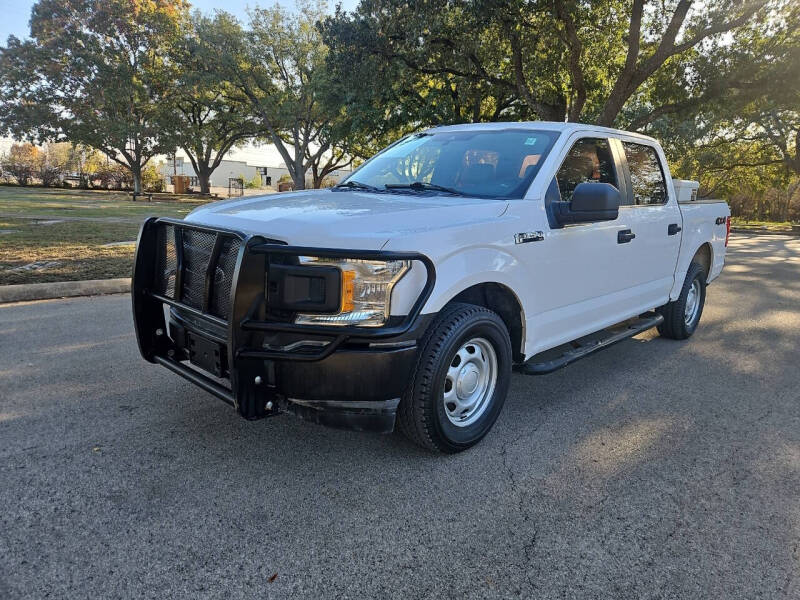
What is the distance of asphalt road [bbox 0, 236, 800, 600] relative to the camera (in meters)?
2.20

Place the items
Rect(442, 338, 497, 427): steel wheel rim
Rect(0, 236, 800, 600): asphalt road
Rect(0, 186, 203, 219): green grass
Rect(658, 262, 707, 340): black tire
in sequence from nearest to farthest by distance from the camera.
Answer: Rect(0, 236, 800, 600): asphalt road, Rect(442, 338, 497, 427): steel wheel rim, Rect(658, 262, 707, 340): black tire, Rect(0, 186, 203, 219): green grass

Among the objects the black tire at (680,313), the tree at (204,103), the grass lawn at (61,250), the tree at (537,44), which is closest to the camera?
the black tire at (680,313)

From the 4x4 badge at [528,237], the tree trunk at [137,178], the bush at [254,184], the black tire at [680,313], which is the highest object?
the bush at [254,184]

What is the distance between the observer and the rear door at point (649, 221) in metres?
4.57

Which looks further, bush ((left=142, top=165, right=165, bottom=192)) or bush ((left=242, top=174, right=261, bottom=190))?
bush ((left=242, top=174, right=261, bottom=190))

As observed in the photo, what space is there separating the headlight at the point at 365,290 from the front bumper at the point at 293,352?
0.05 meters

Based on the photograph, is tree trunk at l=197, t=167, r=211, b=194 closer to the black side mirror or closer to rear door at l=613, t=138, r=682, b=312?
rear door at l=613, t=138, r=682, b=312

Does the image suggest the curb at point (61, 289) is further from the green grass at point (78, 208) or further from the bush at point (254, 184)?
the bush at point (254, 184)

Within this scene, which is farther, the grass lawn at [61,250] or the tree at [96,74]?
the tree at [96,74]

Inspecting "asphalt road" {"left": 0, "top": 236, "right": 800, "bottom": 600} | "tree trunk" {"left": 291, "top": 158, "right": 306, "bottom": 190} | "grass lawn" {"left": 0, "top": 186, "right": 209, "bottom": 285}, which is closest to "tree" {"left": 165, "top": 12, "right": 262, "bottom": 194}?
"tree trunk" {"left": 291, "top": 158, "right": 306, "bottom": 190}

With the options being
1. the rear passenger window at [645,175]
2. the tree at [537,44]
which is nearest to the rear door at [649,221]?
the rear passenger window at [645,175]

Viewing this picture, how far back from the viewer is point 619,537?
8.21 feet

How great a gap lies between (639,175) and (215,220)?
359 cm

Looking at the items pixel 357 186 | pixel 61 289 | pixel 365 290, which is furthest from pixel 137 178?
pixel 365 290
